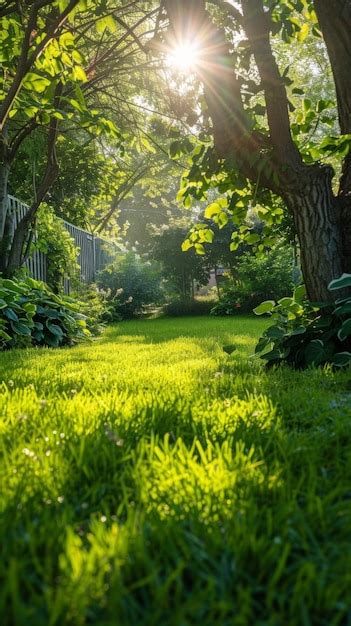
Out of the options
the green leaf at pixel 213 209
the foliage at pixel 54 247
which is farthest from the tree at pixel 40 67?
the foliage at pixel 54 247

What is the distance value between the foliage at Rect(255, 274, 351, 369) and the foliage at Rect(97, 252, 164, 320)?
10977 mm

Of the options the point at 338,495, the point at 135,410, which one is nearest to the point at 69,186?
the point at 135,410

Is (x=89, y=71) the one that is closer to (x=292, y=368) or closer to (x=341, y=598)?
(x=292, y=368)

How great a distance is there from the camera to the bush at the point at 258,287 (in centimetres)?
1398

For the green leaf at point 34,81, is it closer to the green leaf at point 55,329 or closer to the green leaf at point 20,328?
the green leaf at point 20,328

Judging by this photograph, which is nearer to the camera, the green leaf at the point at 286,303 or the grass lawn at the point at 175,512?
the grass lawn at the point at 175,512

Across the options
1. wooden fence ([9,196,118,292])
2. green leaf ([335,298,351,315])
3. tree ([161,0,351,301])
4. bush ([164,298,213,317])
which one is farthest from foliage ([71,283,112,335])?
green leaf ([335,298,351,315])

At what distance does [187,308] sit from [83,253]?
3.85 metres

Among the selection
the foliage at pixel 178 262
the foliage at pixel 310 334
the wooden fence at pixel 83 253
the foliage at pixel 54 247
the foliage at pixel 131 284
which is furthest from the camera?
the foliage at pixel 178 262

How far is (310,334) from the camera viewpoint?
10.8 ft

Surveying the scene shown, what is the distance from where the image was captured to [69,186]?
12.8 m

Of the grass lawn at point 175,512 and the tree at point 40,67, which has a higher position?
the tree at point 40,67

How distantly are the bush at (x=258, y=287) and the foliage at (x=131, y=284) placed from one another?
2225 mm

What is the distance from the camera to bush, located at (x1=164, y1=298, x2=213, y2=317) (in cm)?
1489
